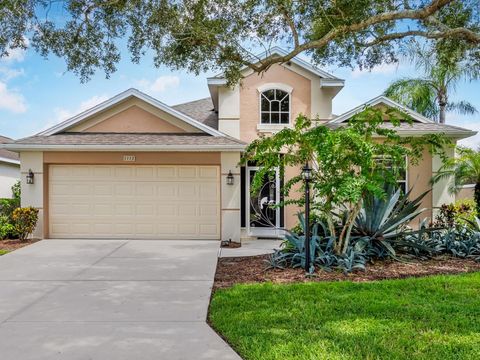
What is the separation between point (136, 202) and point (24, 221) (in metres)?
3.26

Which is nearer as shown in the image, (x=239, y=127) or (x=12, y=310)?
(x=12, y=310)

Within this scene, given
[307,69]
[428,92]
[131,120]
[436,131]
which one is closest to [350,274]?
[436,131]

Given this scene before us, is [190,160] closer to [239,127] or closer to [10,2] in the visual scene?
[239,127]

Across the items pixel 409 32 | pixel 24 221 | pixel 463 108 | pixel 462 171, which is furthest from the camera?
pixel 463 108

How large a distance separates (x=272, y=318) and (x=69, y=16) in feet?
28.9

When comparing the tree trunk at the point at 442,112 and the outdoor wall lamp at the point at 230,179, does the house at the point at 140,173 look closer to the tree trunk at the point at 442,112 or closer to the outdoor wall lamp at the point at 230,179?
the outdoor wall lamp at the point at 230,179

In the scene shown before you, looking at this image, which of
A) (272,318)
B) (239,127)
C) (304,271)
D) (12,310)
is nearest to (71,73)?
(239,127)

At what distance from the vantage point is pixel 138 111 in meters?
13.9

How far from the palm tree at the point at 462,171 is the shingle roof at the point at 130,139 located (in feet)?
21.4

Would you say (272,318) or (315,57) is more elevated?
(315,57)

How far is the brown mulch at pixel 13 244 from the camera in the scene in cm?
1158

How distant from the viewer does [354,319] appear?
5.33 m

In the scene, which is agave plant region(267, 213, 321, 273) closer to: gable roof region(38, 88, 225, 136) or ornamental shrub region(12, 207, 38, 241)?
gable roof region(38, 88, 225, 136)

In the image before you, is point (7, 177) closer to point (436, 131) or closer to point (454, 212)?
point (436, 131)
